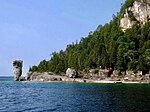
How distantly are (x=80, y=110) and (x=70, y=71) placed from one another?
138796 mm

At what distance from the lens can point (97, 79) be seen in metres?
179

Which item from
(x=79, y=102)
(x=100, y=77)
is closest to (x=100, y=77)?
(x=100, y=77)

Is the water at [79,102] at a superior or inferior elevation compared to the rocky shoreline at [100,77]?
inferior

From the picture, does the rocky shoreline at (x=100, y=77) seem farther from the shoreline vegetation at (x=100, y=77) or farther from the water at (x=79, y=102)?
the water at (x=79, y=102)

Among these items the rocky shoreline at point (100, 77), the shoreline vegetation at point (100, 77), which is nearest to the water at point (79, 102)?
the shoreline vegetation at point (100, 77)

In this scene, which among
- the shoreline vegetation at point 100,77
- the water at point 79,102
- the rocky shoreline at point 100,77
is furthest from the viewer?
the rocky shoreline at point 100,77

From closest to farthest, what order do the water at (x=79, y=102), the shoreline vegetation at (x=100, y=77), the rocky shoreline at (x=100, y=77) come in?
the water at (x=79, y=102)
the shoreline vegetation at (x=100, y=77)
the rocky shoreline at (x=100, y=77)

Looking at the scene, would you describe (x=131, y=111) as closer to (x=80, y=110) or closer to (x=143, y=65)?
(x=80, y=110)

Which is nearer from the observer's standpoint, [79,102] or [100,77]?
[79,102]

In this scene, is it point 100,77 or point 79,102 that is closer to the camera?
point 79,102

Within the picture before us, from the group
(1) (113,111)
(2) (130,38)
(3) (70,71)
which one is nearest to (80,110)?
(1) (113,111)

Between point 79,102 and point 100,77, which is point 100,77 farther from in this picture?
point 79,102

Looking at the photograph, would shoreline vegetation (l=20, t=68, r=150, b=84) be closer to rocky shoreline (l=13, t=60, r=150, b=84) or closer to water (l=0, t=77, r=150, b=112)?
rocky shoreline (l=13, t=60, r=150, b=84)

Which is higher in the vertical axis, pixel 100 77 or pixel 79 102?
pixel 100 77
